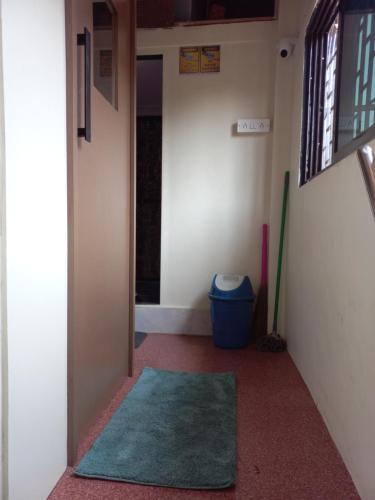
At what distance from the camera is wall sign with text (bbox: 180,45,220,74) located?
2.67 meters

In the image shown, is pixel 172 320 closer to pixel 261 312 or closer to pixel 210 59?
pixel 261 312

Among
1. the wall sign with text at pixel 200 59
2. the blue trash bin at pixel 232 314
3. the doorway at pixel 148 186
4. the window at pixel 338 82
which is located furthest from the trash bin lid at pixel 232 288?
the wall sign with text at pixel 200 59

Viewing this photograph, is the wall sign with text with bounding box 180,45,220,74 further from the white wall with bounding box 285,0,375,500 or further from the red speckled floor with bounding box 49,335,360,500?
the red speckled floor with bounding box 49,335,360,500

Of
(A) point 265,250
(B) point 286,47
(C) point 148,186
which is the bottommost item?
(A) point 265,250

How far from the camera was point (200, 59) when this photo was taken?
8.79 ft

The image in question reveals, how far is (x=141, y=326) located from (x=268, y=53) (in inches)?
92.8

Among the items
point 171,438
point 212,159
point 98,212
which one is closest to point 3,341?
point 98,212

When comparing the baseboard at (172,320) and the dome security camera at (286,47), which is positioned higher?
the dome security camera at (286,47)

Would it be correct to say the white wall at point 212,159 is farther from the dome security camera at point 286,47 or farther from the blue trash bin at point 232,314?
the blue trash bin at point 232,314

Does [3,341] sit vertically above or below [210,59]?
below

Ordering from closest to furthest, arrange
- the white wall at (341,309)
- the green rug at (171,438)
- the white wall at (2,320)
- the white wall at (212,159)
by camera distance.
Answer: the white wall at (2,320), the white wall at (341,309), the green rug at (171,438), the white wall at (212,159)

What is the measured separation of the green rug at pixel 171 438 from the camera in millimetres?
1167

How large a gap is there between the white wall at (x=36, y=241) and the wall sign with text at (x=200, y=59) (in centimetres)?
176

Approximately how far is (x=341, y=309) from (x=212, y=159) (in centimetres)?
174
